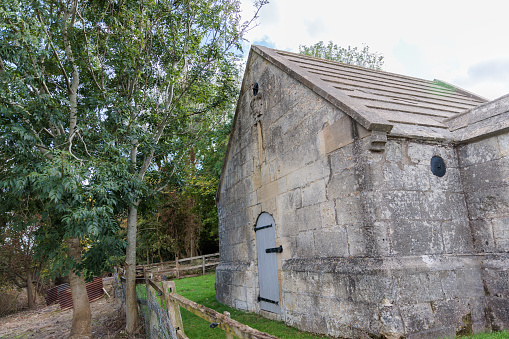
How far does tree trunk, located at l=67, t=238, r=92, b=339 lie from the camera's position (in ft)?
25.8

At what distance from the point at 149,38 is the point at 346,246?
7.38m

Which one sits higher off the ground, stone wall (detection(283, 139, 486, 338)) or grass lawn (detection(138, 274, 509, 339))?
stone wall (detection(283, 139, 486, 338))

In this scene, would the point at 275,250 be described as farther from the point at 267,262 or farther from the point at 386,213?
the point at 386,213

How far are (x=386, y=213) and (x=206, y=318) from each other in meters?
2.86

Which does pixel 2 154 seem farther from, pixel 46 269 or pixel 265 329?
pixel 46 269

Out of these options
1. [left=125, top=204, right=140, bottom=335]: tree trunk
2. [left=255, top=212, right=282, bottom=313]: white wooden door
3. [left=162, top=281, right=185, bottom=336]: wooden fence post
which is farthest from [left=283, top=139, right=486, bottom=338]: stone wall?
[left=125, top=204, right=140, bottom=335]: tree trunk

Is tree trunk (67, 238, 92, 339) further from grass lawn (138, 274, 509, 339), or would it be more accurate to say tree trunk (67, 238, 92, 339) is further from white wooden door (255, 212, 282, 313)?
white wooden door (255, 212, 282, 313)

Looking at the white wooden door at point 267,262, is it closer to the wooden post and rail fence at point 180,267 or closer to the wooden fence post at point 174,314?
the wooden fence post at point 174,314

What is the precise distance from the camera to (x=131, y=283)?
8281 mm

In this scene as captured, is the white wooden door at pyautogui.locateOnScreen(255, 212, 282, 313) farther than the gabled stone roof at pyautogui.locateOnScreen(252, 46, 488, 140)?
Yes

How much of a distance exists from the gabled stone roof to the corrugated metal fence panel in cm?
1209

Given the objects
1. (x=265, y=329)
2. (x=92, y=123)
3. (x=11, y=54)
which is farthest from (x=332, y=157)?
(x=11, y=54)

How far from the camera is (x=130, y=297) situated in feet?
26.7

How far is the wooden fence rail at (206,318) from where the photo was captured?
218 cm
